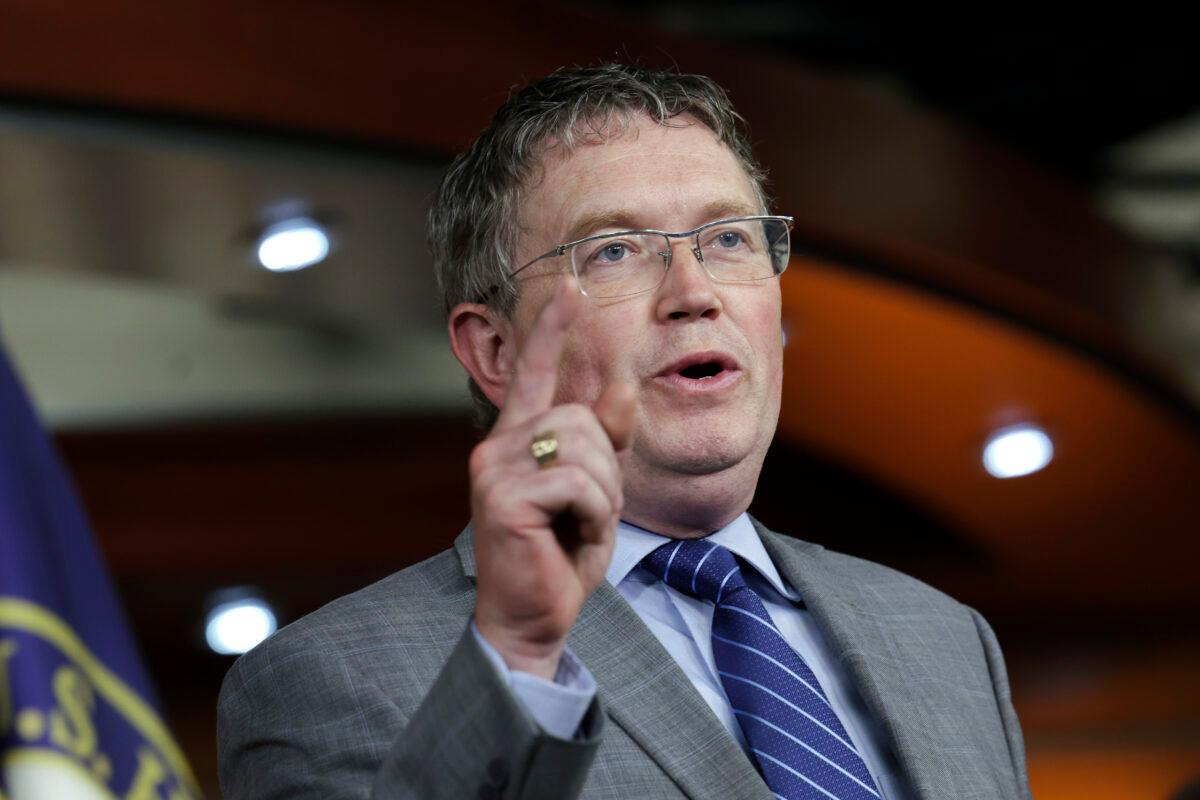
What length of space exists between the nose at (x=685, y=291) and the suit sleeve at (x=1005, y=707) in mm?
503

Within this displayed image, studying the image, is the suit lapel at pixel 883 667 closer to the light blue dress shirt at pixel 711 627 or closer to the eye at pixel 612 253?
the light blue dress shirt at pixel 711 627

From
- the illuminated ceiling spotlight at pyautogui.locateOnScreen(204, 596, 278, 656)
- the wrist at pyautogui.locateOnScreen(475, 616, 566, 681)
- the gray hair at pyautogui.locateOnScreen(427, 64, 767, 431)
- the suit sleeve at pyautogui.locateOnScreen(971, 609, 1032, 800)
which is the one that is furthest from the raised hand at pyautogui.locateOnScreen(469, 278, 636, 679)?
the illuminated ceiling spotlight at pyautogui.locateOnScreen(204, 596, 278, 656)

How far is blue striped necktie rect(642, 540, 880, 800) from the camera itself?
4.53 feet

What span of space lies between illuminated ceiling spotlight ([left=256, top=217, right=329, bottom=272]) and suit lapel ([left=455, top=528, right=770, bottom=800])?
2.44m

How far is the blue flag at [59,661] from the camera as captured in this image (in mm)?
1203

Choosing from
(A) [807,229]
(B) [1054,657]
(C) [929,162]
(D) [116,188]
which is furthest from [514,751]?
(B) [1054,657]

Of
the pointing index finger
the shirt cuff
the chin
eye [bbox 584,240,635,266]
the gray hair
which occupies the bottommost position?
the shirt cuff

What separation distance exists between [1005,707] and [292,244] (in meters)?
2.53

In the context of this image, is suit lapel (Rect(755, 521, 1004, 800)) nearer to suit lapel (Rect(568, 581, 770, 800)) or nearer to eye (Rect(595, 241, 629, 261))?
suit lapel (Rect(568, 581, 770, 800))

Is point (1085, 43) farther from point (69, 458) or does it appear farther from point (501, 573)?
point (501, 573)

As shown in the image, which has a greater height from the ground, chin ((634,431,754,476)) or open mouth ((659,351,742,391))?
open mouth ((659,351,742,391))

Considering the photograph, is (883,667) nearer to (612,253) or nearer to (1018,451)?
(612,253)

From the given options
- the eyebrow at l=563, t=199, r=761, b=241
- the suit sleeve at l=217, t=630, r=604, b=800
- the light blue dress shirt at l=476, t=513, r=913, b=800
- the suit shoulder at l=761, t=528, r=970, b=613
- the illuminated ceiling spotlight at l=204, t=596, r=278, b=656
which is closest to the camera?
the suit sleeve at l=217, t=630, r=604, b=800

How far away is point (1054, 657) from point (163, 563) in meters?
3.78
